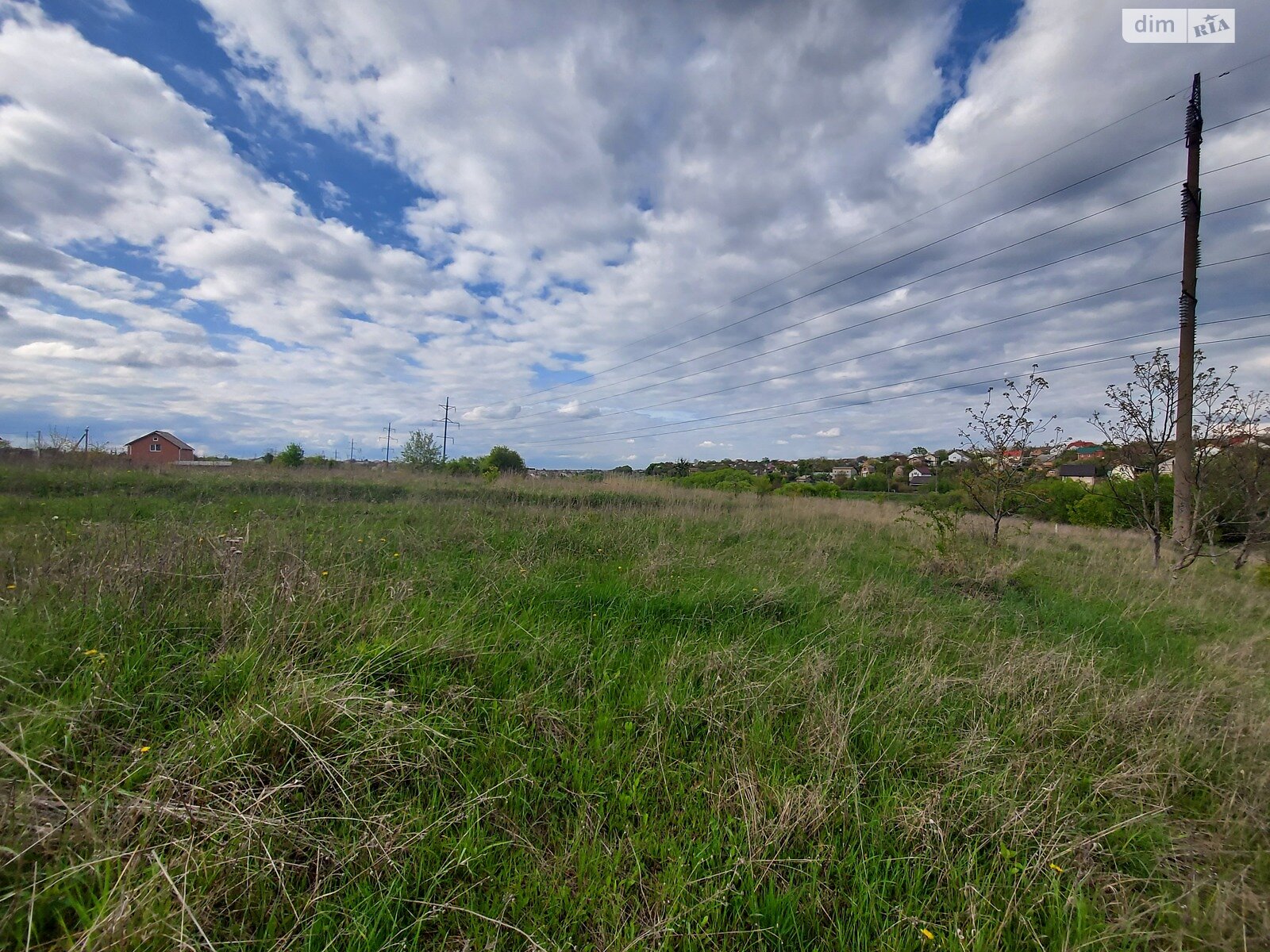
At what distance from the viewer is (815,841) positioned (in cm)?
197

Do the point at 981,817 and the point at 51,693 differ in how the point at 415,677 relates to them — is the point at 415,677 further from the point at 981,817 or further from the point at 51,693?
the point at 981,817

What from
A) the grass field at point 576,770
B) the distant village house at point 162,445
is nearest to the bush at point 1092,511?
the grass field at point 576,770

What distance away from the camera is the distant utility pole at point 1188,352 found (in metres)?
8.88

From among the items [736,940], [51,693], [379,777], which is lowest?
[736,940]

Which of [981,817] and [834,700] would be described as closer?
[981,817]

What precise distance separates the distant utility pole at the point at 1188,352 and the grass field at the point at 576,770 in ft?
22.2

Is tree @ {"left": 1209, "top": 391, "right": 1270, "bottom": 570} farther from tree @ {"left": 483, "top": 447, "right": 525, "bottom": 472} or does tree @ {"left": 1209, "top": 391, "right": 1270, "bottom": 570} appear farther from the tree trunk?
tree @ {"left": 483, "top": 447, "right": 525, "bottom": 472}

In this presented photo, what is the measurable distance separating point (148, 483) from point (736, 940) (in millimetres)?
18252

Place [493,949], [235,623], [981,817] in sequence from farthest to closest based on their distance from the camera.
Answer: [235,623], [981,817], [493,949]

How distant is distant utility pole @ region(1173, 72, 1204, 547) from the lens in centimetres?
888

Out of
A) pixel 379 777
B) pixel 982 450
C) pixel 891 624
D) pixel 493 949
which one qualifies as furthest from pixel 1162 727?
pixel 982 450

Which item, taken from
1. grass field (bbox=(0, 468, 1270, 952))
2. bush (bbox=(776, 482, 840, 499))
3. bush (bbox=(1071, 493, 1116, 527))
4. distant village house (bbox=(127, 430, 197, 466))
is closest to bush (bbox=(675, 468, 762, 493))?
bush (bbox=(776, 482, 840, 499))

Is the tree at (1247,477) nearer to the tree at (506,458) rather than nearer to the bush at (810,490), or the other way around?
the bush at (810,490)

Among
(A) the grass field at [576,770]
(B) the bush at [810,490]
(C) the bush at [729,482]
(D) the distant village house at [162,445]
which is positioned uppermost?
(D) the distant village house at [162,445]
